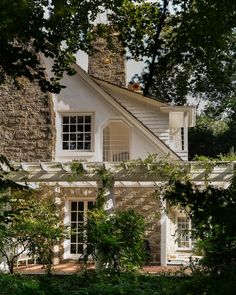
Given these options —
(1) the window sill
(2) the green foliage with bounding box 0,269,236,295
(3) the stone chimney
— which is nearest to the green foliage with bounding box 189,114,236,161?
(3) the stone chimney

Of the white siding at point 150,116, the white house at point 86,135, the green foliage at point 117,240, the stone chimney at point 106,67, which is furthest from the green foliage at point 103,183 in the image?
the stone chimney at point 106,67

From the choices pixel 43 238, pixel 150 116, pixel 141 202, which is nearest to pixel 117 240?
pixel 43 238

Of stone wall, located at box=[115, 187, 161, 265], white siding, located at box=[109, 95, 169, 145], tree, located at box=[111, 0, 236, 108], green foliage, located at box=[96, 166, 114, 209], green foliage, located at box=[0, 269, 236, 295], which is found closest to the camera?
green foliage, located at box=[0, 269, 236, 295]

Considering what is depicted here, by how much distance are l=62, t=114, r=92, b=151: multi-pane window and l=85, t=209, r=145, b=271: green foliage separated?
5339 millimetres

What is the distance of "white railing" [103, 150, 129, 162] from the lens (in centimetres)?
1697

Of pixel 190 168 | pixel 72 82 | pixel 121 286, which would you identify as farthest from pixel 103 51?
pixel 121 286

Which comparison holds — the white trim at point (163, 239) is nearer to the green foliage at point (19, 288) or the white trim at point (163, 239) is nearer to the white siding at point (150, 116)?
the white siding at point (150, 116)

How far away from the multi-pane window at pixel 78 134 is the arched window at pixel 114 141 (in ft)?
4.76

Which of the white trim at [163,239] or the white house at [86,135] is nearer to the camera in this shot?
the white trim at [163,239]

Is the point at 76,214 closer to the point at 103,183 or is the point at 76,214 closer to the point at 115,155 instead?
the point at 115,155

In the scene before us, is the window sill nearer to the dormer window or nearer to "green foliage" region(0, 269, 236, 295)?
the dormer window

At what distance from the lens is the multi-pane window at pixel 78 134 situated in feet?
52.3

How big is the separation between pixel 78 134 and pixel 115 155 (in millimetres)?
1871

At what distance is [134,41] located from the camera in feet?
41.5
